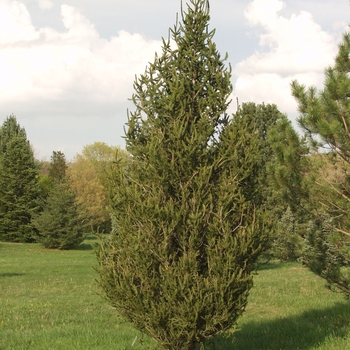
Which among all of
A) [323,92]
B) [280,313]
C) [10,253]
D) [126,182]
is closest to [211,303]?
[126,182]

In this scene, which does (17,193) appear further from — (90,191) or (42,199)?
(90,191)

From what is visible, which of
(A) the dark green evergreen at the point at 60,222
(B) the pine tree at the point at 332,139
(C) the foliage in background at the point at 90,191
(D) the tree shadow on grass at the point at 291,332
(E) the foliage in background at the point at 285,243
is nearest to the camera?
(D) the tree shadow on grass at the point at 291,332

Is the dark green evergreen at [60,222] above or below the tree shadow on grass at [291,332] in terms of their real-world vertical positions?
above

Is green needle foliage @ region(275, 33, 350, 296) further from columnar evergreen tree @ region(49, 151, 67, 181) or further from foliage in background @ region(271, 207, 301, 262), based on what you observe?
columnar evergreen tree @ region(49, 151, 67, 181)

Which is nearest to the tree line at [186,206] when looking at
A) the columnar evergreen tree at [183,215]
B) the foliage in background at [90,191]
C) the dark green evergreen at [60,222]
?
the columnar evergreen tree at [183,215]

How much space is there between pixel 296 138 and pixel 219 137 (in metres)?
2.91

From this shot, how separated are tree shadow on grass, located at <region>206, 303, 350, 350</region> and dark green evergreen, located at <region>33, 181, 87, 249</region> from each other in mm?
31866

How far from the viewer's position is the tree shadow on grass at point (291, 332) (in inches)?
293

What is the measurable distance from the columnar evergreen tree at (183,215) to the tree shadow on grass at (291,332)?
3.68ft

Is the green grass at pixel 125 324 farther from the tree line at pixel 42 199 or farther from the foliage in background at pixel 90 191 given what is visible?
the foliage in background at pixel 90 191

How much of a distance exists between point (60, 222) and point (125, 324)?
30658mm

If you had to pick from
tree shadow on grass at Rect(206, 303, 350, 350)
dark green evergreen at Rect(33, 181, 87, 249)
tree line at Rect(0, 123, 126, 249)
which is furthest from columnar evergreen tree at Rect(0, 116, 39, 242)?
tree shadow on grass at Rect(206, 303, 350, 350)

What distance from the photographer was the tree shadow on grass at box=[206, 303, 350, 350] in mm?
7430

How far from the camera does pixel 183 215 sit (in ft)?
19.2
